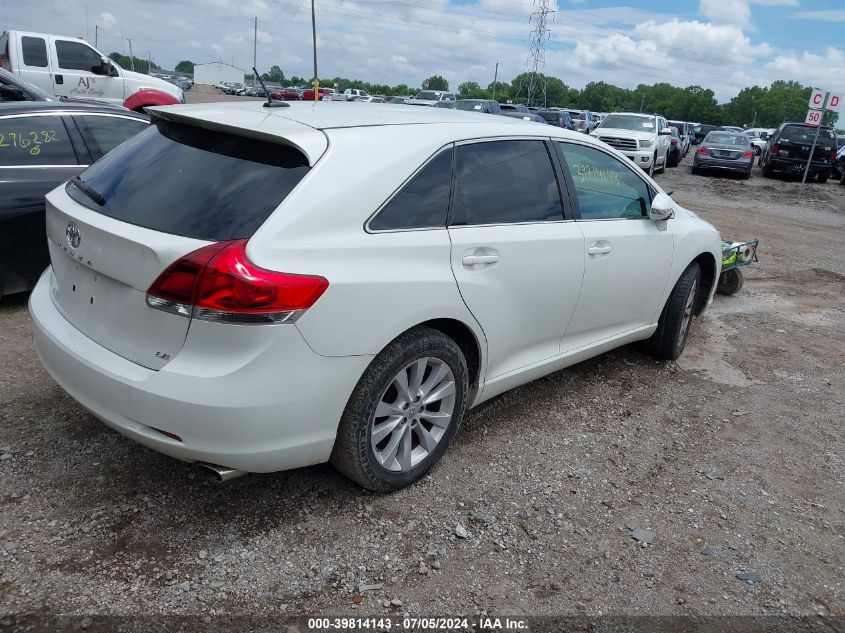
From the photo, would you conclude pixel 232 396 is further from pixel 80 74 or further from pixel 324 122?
pixel 80 74

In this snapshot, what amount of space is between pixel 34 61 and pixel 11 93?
532cm

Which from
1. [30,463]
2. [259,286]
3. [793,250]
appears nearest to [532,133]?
[259,286]

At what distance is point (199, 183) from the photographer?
2.69 metres

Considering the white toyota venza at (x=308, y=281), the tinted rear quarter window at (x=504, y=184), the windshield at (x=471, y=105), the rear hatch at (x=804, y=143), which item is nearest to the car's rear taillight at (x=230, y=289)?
the white toyota venza at (x=308, y=281)

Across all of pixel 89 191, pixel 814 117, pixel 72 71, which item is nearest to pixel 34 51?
pixel 72 71

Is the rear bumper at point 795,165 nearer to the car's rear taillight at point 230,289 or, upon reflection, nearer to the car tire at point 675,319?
the car tire at point 675,319

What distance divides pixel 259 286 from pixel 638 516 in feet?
6.65

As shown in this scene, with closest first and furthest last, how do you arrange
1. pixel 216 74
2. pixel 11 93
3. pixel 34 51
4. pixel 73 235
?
pixel 73 235 < pixel 11 93 < pixel 34 51 < pixel 216 74

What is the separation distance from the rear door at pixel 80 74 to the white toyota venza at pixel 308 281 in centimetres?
1245

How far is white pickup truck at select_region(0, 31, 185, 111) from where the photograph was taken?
13422 mm

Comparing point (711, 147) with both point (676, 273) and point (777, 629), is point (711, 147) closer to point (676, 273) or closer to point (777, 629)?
point (676, 273)

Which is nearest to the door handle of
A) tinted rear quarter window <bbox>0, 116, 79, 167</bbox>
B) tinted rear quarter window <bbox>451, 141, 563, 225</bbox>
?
tinted rear quarter window <bbox>451, 141, 563, 225</bbox>

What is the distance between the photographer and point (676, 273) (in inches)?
183

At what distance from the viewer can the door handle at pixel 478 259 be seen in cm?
307
